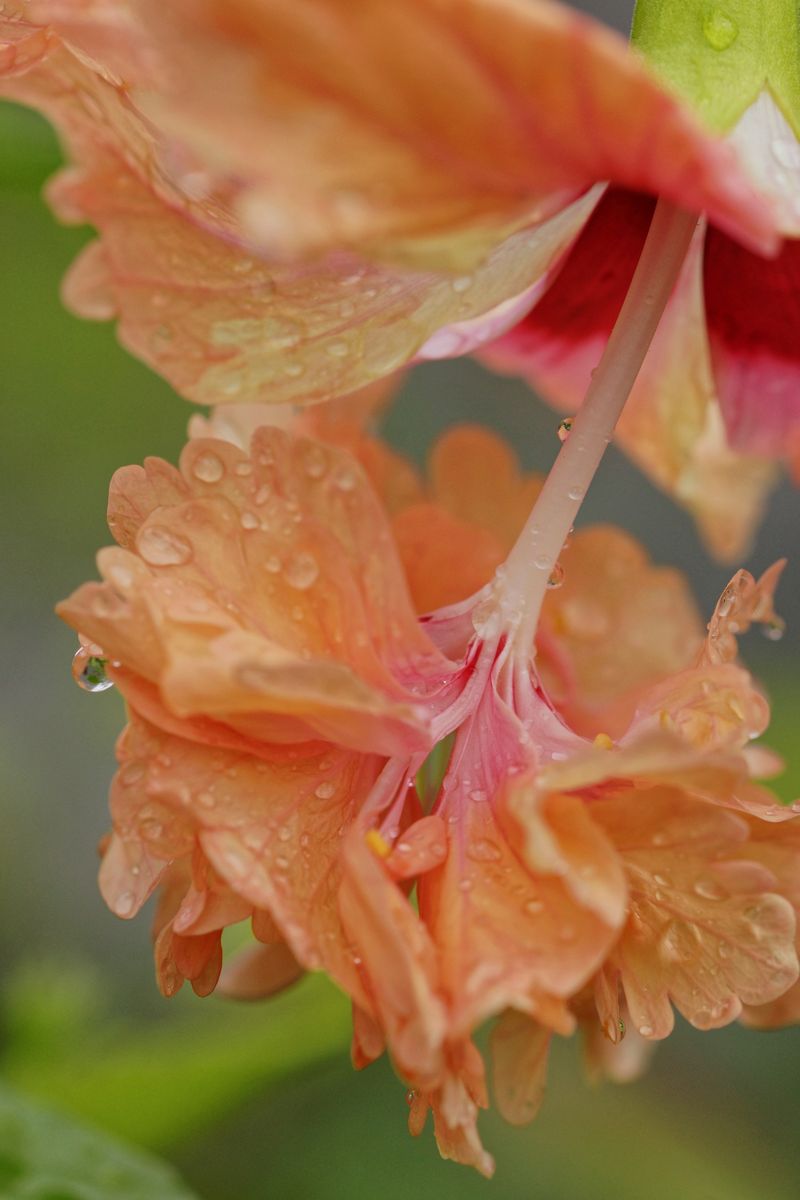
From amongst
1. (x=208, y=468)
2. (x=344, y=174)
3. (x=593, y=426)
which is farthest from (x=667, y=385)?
(x=344, y=174)

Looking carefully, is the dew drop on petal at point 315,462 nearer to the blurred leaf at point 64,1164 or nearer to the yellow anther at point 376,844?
the yellow anther at point 376,844

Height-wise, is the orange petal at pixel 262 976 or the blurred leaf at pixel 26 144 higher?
the blurred leaf at pixel 26 144

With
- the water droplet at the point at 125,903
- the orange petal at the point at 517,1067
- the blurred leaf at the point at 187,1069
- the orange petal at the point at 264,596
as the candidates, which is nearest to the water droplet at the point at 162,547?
the orange petal at the point at 264,596

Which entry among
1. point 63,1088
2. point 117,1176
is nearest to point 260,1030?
point 63,1088

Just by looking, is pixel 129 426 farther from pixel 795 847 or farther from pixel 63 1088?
pixel 795 847

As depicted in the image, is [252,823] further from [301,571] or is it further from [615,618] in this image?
[615,618]

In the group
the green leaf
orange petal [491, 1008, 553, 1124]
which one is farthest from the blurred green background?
the green leaf
